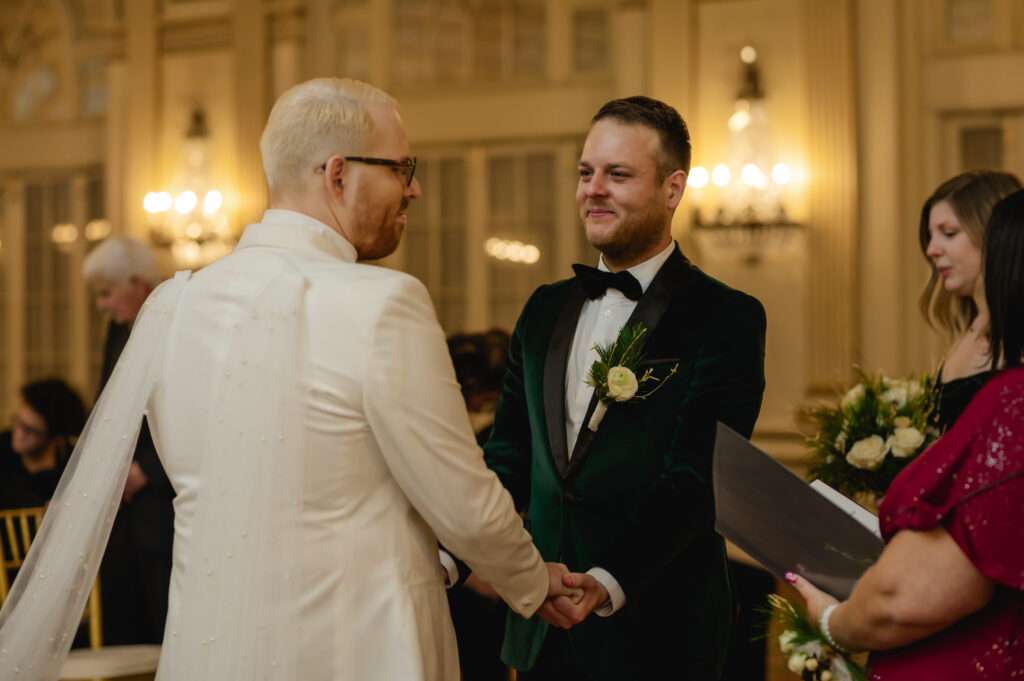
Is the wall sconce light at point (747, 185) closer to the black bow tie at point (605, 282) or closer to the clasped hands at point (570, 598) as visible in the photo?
the black bow tie at point (605, 282)

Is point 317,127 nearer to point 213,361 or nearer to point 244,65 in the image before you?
point 213,361

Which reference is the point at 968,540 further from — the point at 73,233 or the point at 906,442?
the point at 73,233

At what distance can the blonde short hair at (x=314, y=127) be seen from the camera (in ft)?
6.25

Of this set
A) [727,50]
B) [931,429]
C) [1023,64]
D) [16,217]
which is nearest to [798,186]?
[727,50]

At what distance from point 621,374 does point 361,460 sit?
594 millimetres

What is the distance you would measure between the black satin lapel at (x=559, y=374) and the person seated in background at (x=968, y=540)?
0.77m

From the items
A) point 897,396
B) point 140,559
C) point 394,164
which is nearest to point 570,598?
point 394,164

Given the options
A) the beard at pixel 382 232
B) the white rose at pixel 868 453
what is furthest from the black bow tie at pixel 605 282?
the white rose at pixel 868 453

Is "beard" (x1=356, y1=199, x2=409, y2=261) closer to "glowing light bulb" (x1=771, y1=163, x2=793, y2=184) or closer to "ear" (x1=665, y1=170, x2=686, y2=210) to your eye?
"ear" (x1=665, y1=170, x2=686, y2=210)

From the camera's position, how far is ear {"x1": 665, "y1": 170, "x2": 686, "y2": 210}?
91.5 inches

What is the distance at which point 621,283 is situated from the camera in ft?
7.61

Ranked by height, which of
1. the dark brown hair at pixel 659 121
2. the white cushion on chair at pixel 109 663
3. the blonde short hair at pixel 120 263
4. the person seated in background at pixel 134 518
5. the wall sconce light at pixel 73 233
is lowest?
the white cushion on chair at pixel 109 663

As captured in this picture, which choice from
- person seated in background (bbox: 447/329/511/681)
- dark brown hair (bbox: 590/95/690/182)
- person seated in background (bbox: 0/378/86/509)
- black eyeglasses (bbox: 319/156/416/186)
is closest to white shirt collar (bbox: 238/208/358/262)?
black eyeglasses (bbox: 319/156/416/186)

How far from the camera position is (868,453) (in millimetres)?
2891
